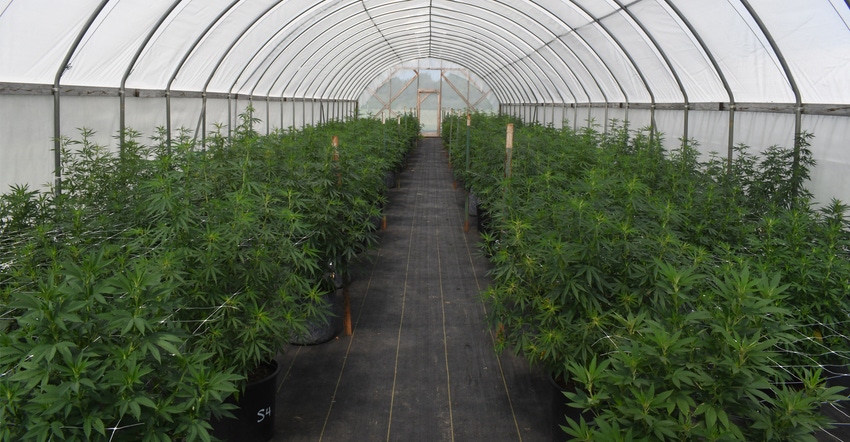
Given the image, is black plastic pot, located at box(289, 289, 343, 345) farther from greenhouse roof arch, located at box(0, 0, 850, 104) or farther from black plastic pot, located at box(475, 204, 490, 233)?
black plastic pot, located at box(475, 204, 490, 233)

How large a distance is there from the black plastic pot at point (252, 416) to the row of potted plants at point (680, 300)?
1.52 m

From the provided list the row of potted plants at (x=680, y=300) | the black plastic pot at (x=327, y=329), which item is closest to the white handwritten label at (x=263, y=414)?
the row of potted plants at (x=680, y=300)

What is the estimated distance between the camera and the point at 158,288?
270 centimetres

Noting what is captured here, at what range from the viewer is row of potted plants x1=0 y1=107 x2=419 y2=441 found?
234 cm

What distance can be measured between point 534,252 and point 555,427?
1.09 meters

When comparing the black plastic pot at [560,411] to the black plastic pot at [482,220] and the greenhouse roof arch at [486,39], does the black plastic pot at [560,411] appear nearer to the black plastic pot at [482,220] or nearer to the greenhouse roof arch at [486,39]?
the greenhouse roof arch at [486,39]

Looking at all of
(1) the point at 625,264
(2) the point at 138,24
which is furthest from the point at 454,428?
(2) the point at 138,24

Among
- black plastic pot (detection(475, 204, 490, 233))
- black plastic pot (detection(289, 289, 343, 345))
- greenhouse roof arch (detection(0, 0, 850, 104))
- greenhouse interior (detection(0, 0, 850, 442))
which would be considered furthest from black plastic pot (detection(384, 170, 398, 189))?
black plastic pot (detection(289, 289, 343, 345))

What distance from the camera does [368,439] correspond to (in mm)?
4547

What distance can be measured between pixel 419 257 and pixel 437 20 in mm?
10733

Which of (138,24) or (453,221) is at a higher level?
(138,24)

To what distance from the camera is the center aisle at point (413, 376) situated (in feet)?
15.5

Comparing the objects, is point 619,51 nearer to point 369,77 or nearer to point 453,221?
point 453,221

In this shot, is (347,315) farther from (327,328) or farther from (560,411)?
(560,411)
